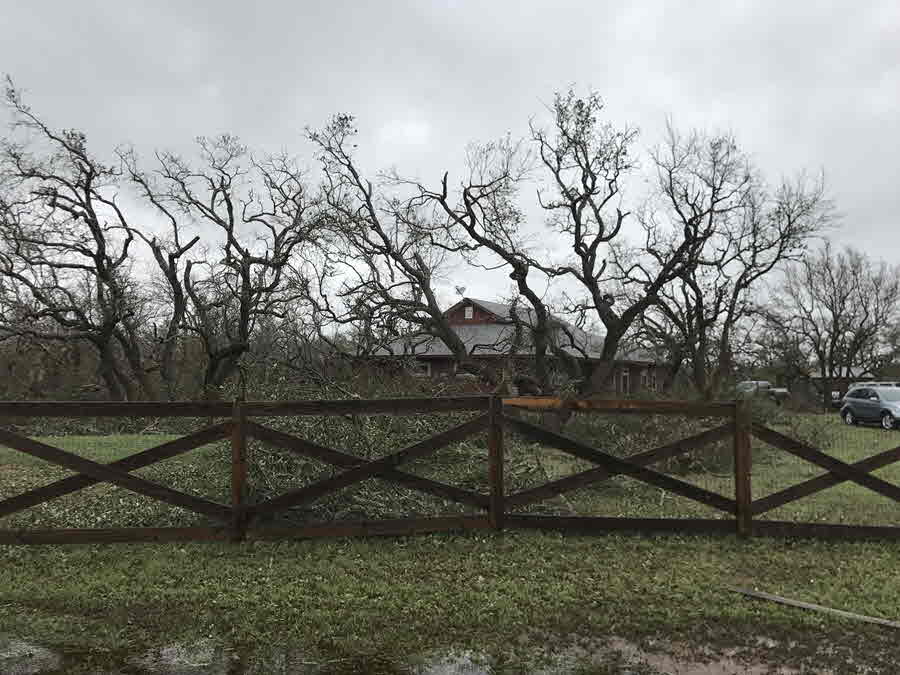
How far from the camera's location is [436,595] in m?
4.94

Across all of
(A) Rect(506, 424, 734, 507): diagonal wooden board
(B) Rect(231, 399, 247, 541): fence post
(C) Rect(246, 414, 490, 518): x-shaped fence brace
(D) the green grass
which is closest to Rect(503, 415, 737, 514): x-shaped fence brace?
(A) Rect(506, 424, 734, 507): diagonal wooden board

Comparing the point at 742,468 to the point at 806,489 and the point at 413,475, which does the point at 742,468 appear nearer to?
the point at 806,489

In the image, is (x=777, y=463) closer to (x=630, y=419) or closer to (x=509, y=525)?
(x=630, y=419)

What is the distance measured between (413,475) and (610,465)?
1.80 metres

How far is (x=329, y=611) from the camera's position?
4594 mm

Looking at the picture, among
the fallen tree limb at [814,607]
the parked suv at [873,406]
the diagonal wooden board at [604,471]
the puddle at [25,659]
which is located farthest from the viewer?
the parked suv at [873,406]

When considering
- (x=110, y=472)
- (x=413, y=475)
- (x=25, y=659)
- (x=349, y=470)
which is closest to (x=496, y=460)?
(x=413, y=475)

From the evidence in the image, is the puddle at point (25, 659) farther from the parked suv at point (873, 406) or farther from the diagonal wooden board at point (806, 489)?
the parked suv at point (873, 406)

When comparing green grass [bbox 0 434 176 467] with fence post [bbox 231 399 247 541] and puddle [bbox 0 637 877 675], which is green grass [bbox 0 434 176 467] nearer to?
fence post [bbox 231 399 247 541]

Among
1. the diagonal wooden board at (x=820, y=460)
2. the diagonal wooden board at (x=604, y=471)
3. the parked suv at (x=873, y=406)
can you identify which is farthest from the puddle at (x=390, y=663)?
the parked suv at (x=873, y=406)

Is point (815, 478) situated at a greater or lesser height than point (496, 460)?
lesser

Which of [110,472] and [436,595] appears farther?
[110,472]

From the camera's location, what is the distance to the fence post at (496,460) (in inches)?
251

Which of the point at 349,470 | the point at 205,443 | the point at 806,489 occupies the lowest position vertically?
the point at 806,489
